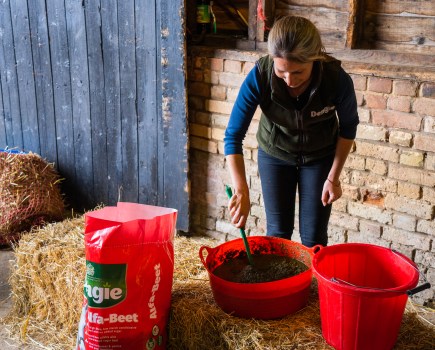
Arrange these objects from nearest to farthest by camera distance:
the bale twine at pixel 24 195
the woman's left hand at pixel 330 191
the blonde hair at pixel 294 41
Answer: the blonde hair at pixel 294 41 → the woman's left hand at pixel 330 191 → the bale twine at pixel 24 195

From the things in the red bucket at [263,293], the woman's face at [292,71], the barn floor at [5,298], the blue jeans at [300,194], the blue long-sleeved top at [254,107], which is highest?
the woman's face at [292,71]

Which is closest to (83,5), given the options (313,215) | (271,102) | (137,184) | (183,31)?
(183,31)

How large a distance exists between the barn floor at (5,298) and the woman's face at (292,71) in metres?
1.89

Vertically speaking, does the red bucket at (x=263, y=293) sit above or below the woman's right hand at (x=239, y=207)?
below

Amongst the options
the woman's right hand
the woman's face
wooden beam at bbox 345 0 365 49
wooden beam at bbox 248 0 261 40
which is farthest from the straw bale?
wooden beam at bbox 345 0 365 49

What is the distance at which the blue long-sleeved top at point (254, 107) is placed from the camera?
2.45 metres

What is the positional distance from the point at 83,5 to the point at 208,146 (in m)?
1.32

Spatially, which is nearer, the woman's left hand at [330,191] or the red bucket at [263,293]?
the red bucket at [263,293]

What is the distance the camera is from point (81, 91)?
13.6 feet

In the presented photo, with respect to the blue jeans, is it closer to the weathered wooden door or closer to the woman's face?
the woman's face

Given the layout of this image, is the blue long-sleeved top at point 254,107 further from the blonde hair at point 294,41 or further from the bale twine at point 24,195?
the bale twine at point 24,195

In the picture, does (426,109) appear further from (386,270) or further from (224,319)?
(224,319)

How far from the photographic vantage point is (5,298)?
348 centimetres

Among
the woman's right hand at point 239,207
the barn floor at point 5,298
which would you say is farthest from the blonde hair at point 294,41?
the barn floor at point 5,298
